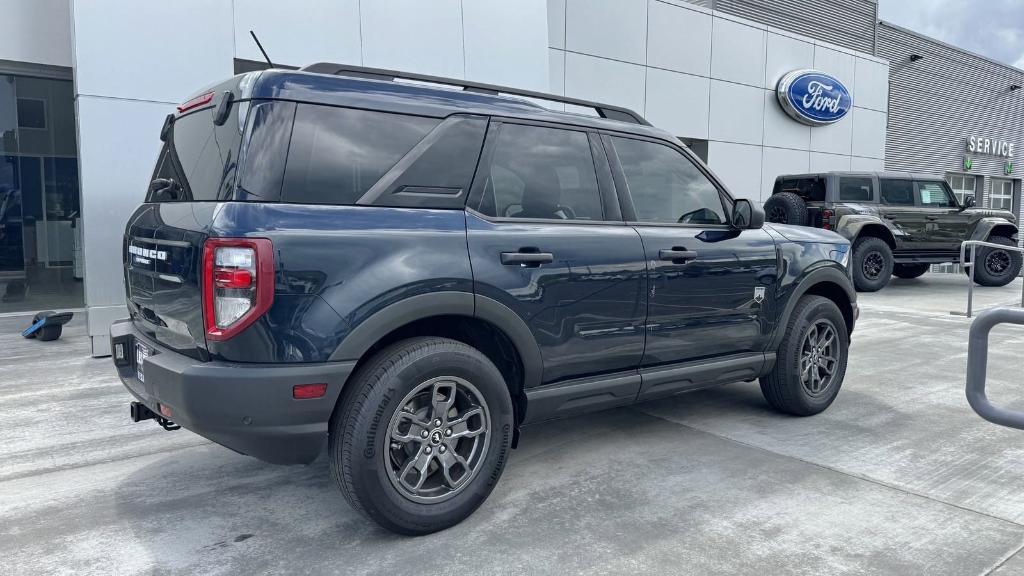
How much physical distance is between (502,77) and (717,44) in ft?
22.6

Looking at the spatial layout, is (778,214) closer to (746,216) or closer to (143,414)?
(746,216)

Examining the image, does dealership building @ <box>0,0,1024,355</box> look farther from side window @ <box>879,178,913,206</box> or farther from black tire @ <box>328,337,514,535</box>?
black tire @ <box>328,337,514,535</box>

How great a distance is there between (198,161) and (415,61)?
21.1 ft

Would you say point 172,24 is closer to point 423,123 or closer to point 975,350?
point 423,123

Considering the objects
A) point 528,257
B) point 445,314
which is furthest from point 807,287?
point 445,314

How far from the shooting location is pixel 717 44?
14719 mm

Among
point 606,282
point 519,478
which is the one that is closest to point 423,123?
point 606,282

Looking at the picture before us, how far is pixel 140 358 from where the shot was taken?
327cm

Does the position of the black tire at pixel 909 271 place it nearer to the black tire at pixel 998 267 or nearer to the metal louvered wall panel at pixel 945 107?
the black tire at pixel 998 267

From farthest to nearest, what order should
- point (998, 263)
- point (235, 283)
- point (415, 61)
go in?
point (998, 263)
point (415, 61)
point (235, 283)

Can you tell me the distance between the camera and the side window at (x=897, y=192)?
12344 millimetres

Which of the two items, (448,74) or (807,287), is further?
(448,74)

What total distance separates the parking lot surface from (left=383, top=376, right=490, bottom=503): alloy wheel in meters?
0.24

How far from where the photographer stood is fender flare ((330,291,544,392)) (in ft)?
9.46
